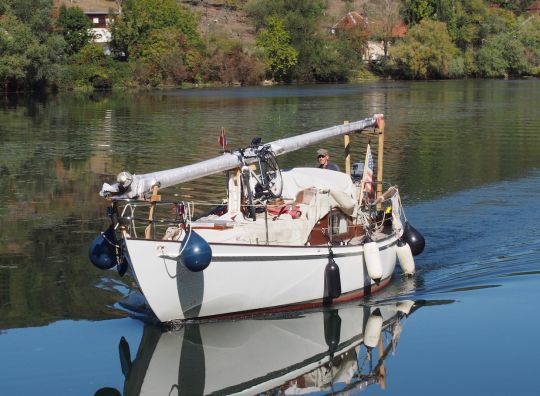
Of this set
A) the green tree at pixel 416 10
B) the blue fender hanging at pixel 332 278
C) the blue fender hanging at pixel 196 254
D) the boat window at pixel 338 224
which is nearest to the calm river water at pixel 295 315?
the blue fender hanging at pixel 332 278

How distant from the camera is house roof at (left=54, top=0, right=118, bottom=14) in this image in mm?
109375

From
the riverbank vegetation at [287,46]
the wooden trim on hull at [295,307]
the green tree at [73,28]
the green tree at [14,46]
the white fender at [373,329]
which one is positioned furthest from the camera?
the green tree at [73,28]

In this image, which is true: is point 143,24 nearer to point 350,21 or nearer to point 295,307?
point 350,21

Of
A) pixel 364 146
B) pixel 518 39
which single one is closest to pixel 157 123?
pixel 364 146

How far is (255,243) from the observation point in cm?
1681

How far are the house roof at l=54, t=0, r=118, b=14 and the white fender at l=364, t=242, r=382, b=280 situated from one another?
311 feet

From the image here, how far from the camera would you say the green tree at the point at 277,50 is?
105 metres

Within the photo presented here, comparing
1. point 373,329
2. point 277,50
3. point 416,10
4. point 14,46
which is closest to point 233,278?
point 373,329

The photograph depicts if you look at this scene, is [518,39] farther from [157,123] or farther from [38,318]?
[38,318]

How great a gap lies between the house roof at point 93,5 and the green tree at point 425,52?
33.2 meters

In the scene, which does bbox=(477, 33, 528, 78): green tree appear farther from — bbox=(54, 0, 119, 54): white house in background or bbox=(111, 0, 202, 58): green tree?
bbox=(54, 0, 119, 54): white house in background

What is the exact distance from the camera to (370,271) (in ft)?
59.2

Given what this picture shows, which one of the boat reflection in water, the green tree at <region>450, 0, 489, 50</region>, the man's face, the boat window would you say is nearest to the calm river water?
the boat reflection in water

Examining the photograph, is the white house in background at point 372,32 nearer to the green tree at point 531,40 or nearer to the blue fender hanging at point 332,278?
the green tree at point 531,40
